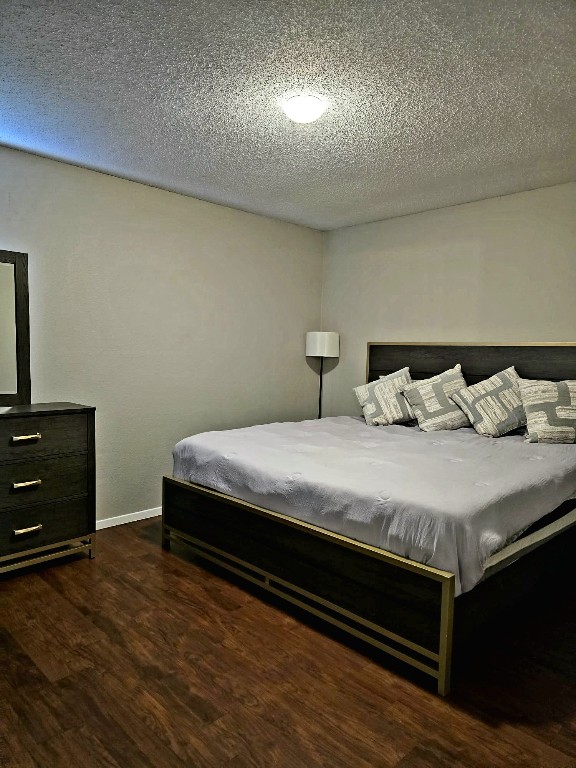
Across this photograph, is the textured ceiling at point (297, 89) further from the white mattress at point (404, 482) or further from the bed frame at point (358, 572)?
the bed frame at point (358, 572)

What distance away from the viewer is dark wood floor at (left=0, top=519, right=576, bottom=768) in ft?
5.35

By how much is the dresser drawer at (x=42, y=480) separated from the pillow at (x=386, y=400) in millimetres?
2194

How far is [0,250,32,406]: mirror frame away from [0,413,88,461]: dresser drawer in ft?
1.36

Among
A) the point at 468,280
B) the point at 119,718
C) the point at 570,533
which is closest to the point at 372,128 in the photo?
the point at 468,280

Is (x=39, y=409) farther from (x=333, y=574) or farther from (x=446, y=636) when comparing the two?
(x=446, y=636)

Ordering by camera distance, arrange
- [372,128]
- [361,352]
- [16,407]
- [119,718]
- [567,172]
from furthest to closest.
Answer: [361,352] → [567,172] → [16,407] → [372,128] → [119,718]

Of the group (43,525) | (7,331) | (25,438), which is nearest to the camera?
(25,438)

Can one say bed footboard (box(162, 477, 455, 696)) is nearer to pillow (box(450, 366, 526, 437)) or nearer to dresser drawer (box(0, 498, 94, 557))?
dresser drawer (box(0, 498, 94, 557))

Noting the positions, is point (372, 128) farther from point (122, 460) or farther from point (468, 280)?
point (122, 460)

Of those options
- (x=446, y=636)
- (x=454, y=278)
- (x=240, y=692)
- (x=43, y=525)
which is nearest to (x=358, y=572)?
(x=446, y=636)

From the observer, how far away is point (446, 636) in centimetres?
191

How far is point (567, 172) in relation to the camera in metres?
3.36

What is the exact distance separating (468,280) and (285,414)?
2028 mm

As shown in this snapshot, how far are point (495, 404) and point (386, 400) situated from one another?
861mm
